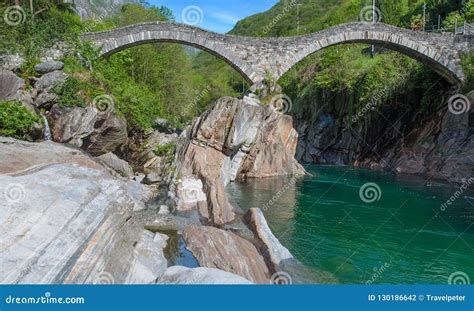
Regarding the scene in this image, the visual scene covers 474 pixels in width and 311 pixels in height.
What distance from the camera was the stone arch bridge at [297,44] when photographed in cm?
2431

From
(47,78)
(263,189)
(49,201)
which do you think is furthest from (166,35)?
(49,201)

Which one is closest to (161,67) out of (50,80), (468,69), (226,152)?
(50,80)

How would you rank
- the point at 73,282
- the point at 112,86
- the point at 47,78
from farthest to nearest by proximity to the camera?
the point at 112,86
the point at 47,78
the point at 73,282

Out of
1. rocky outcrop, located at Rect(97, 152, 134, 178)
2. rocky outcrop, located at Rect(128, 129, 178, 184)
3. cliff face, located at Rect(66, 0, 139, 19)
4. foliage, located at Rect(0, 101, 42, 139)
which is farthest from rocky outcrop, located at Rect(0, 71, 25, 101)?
cliff face, located at Rect(66, 0, 139, 19)

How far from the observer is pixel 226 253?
26.8 ft

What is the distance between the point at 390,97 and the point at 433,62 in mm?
4377

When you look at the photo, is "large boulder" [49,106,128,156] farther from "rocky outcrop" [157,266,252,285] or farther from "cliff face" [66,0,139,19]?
"cliff face" [66,0,139,19]

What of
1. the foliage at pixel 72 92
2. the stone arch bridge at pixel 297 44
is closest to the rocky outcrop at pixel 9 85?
the foliage at pixel 72 92

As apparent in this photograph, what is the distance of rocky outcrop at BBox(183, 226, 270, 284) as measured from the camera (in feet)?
24.9

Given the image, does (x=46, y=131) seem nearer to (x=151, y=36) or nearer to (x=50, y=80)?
(x=50, y=80)

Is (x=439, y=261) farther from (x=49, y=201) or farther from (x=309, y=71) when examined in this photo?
(x=309, y=71)

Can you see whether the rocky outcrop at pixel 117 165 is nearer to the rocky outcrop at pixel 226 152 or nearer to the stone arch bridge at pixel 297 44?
the rocky outcrop at pixel 226 152

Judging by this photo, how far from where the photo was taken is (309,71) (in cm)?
4131

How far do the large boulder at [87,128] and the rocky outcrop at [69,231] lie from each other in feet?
26.1
